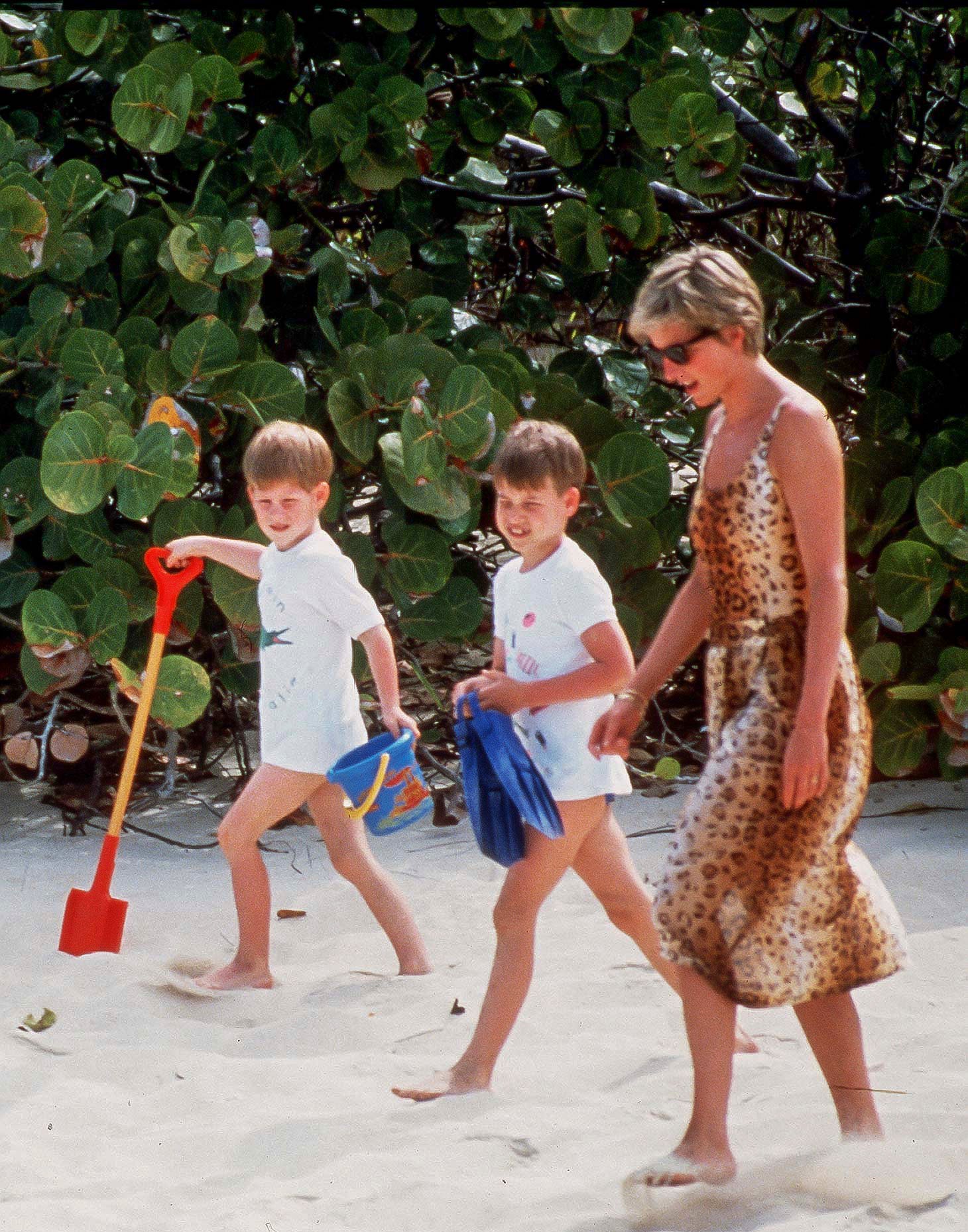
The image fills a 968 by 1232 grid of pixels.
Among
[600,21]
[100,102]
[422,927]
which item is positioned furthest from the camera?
[100,102]

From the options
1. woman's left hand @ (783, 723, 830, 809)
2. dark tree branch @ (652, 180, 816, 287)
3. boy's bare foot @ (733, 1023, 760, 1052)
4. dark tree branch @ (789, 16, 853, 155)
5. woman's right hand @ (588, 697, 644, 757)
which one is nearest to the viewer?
woman's left hand @ (783, 723, 830, 809)

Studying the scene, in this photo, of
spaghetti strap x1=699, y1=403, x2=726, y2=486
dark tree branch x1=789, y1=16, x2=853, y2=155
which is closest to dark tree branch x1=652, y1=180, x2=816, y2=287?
dark tree branch x1=789, y1=16, x2=853, y2=155

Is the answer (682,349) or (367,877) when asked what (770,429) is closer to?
(682,349)

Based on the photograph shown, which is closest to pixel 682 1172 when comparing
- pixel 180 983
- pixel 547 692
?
pixel 547 692

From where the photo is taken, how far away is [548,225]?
4.90 metres

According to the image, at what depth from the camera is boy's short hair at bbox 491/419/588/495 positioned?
2.47 meters

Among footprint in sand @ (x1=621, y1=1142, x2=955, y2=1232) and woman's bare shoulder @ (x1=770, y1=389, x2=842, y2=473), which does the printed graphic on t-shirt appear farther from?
footprint in sand @ (x1=621, y1=1142, x2=955, y2=1232)

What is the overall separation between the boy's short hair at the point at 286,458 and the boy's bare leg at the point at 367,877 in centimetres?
65

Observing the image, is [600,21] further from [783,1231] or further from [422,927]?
[783,1231]

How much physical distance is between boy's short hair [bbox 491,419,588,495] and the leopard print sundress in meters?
0.51

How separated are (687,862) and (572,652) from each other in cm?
55

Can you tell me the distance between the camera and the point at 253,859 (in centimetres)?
304

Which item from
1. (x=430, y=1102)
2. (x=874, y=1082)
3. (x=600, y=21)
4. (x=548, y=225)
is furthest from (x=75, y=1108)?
(x=548, y=225)

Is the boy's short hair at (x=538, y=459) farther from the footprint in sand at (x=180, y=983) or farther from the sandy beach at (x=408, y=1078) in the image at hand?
the footprint in sand at (x=180, y=983)
